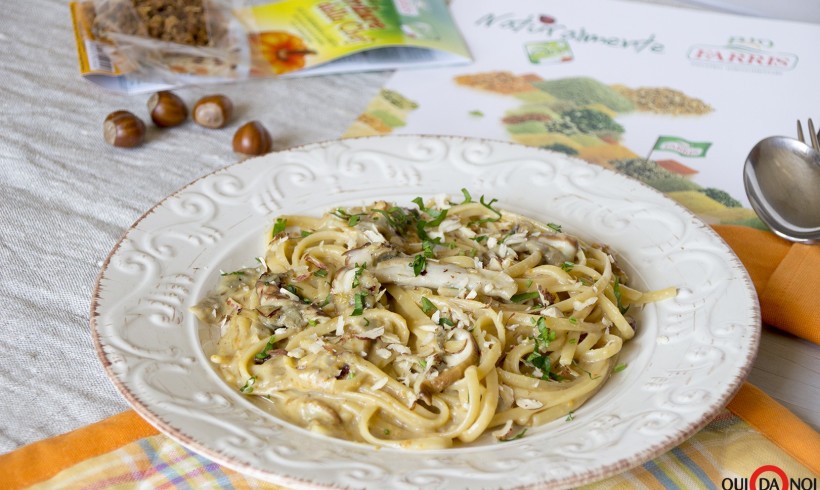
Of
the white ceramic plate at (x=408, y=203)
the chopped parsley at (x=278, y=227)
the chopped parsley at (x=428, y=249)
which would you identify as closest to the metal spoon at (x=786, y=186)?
the white ceramic plate at (x=408, y=203)

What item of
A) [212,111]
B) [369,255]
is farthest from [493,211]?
[212,111]

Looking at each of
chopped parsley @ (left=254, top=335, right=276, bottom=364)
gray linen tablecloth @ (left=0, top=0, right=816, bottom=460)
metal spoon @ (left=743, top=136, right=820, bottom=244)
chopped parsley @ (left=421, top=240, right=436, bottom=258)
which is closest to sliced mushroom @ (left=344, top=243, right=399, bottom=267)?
chopped parsley @ (left=421, top=240, right=436, bottom=258)

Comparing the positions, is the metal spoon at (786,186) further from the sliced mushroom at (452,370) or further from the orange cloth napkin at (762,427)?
the sliced mushroom at (452,370)

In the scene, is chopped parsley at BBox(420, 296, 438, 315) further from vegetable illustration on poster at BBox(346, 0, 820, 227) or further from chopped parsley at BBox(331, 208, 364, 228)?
vegetable illustration on poster at BBox(346, 0, 820, 227)

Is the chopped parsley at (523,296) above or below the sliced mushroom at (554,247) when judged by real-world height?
below

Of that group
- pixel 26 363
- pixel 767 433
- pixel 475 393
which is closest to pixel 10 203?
pixel 26 363

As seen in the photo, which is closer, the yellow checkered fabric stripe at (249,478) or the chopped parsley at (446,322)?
the yellow checkered fabric stripe at (249,478)
